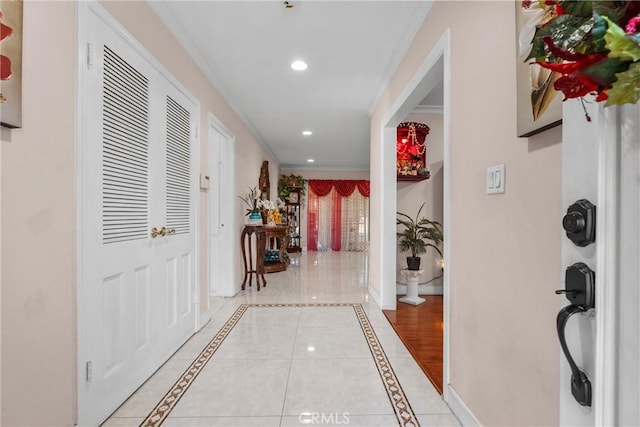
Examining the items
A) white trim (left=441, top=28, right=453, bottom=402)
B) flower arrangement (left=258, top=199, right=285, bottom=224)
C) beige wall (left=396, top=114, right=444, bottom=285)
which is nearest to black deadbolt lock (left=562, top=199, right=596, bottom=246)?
white trim (left=441, top=28, right=453, bottom=402)

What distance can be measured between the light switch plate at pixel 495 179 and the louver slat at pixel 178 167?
6.85 feet

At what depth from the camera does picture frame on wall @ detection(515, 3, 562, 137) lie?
95cm

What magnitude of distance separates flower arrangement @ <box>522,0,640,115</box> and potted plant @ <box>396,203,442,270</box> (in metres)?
3.33

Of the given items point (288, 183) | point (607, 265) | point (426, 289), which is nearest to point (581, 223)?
point (607, 265)

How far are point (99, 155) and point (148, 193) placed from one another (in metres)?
0.47

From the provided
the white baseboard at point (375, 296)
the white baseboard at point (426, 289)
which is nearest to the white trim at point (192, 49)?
the white baseboard at point (375, 296)

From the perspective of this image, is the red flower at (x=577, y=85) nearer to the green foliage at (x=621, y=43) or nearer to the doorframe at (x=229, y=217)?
the green foliage at (x=621, y=43)

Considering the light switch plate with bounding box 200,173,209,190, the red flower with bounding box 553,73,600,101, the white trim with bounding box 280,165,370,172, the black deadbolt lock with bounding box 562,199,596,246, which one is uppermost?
the white trim with bounding box 280,165,370,172

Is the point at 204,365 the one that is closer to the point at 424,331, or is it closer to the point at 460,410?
the point at 460,410

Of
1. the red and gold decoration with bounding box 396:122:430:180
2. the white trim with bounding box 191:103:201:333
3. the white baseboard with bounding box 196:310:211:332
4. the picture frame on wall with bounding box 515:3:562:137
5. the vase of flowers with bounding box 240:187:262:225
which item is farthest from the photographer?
the vase of flowers with bounding box 240:187:262:225

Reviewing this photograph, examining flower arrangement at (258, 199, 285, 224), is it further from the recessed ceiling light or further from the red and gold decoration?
the recessed ceiling light

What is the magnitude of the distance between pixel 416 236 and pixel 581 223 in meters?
3.38

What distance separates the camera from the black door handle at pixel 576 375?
0.51 m

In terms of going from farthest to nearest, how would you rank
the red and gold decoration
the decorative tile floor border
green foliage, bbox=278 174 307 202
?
green foliage, bbox=278 174 307 202
the red and gold decoration
the decorative tile floor border
